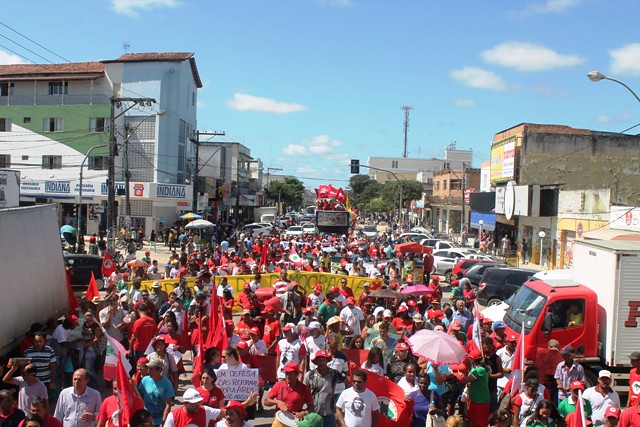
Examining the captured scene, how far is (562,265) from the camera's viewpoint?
35625mm

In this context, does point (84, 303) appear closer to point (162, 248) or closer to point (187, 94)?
point (162, 248)

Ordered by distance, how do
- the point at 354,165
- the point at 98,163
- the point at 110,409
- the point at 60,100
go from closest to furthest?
the point at 110,409 → the point at 354,165 → the point at 98,163 → the point at 60,100

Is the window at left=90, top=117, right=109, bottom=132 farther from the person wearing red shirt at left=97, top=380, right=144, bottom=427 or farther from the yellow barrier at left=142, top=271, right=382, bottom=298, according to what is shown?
the person wearing red shirt at left=97, top=380, right=144, bottom=427

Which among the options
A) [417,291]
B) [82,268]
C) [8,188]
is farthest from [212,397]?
[8,188]

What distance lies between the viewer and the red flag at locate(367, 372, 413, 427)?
25.8ft

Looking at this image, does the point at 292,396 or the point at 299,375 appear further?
the point at 299,375

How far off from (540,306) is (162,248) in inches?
1375

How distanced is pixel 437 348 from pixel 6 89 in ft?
178

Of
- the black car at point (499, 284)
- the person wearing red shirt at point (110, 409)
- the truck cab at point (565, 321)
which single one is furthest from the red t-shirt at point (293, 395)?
the black car at point (499, 284)

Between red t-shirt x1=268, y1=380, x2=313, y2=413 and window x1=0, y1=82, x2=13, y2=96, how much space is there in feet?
177

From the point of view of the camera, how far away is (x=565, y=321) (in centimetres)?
1145

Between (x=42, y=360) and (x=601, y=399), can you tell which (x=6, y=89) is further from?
(x=601, y=399)

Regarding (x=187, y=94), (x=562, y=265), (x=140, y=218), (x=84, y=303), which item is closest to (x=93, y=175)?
(x=140, y=218)

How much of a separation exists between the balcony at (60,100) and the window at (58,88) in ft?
1.81
